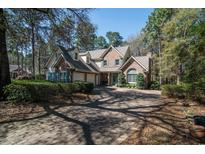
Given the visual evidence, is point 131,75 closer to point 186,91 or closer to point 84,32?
point 186,91

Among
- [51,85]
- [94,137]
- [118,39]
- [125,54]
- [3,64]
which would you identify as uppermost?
[118,39]

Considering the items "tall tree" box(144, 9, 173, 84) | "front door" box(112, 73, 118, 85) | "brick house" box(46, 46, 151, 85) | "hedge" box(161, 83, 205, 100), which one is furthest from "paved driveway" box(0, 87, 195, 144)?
"tall tree" box(144, 9, 173, 84)

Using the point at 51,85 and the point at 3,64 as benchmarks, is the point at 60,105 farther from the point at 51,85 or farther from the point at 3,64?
the point at 3,64

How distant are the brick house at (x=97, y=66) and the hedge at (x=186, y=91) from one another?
10.9 meters

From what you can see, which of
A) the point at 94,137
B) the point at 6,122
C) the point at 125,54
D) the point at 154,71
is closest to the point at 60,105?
the point at 6,122

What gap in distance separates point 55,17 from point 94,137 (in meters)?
8.65

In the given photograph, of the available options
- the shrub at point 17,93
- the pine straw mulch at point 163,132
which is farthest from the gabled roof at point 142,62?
the shrub at point 17,93

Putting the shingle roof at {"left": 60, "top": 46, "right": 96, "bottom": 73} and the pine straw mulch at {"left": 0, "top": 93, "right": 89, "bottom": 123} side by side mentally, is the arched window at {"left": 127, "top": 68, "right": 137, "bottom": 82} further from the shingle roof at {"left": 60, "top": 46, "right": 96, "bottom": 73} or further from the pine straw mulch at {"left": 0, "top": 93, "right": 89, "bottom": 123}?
the pine straw mulch at {"left": 0, "top": 93, "right": 89, "bottom": 123}

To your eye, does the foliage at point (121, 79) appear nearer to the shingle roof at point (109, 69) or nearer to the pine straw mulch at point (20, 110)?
the shingle roof at point (109, 69)

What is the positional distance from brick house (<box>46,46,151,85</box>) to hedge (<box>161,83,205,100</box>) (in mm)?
10932

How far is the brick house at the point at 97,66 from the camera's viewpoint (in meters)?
27.0

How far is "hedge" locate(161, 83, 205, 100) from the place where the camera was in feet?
47.8

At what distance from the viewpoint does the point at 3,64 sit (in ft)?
44.5

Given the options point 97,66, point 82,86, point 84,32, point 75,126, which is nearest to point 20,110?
point 75,126
